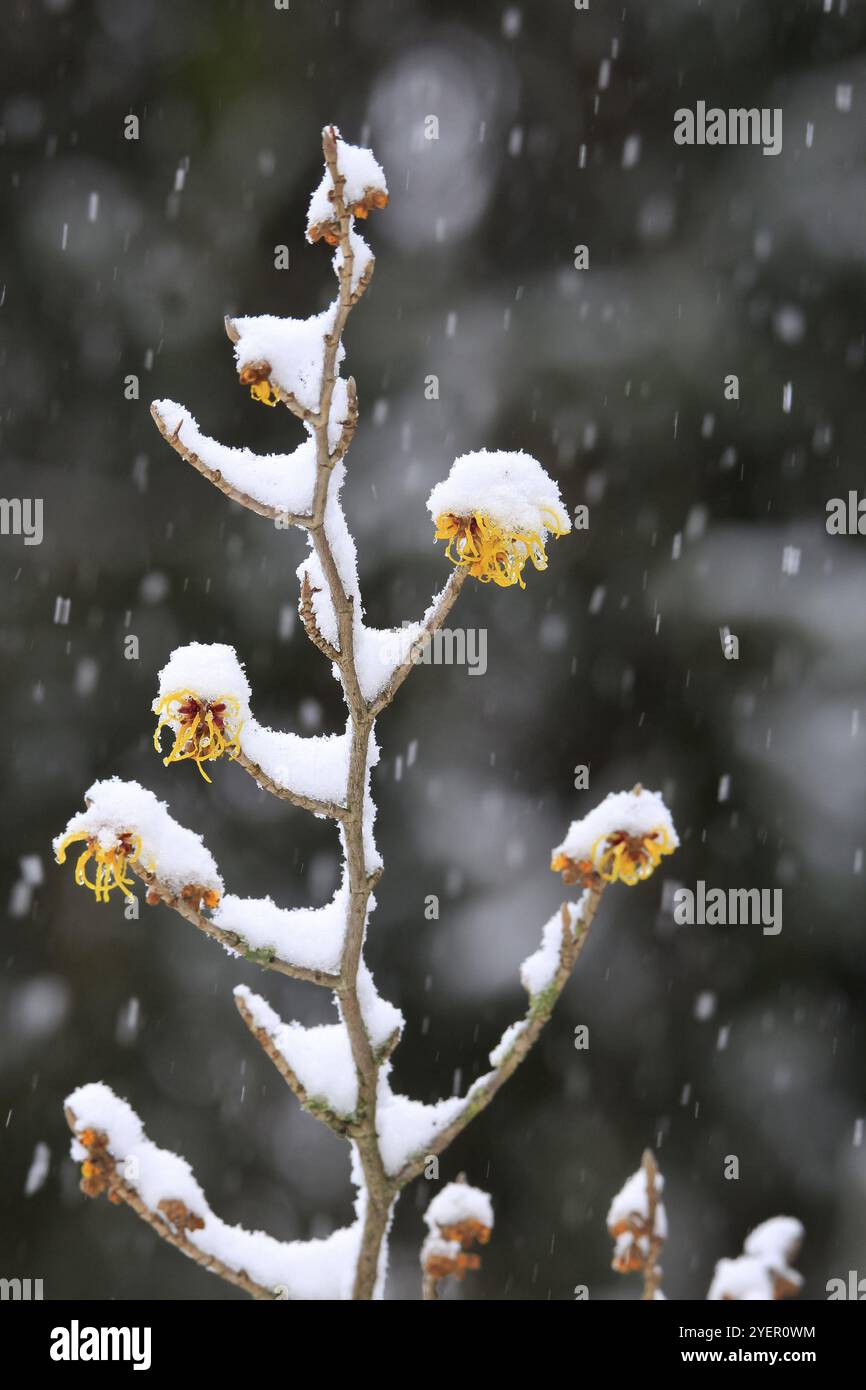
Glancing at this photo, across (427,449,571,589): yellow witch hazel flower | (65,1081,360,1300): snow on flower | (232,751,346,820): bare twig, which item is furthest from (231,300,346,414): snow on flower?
(65,1081,360,1300): snow on flower

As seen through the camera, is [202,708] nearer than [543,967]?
Yes

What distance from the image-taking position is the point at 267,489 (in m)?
1.00

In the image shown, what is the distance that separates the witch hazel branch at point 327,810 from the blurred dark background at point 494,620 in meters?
3.54

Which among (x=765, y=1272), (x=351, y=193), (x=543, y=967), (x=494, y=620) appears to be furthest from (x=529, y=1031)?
(x=494, y=620)

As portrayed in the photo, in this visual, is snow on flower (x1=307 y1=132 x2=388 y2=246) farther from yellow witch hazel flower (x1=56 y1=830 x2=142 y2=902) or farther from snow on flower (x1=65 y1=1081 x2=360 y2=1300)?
snow on flower (x1=65 y1=1081 x2=360 y2=1300)

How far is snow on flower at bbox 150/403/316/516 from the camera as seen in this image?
3.23 ft

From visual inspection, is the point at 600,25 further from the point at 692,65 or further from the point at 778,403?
the point at 778,403

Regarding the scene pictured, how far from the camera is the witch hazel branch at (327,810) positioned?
975mm

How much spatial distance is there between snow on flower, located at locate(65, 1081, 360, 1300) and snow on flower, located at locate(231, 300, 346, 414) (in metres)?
0.71

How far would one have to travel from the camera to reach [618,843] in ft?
3.54

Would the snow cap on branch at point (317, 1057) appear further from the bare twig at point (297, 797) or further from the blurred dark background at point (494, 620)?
the blurred dark background at point (494, 620)

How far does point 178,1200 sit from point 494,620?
3809 mm

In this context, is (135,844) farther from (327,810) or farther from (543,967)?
(543,967)
